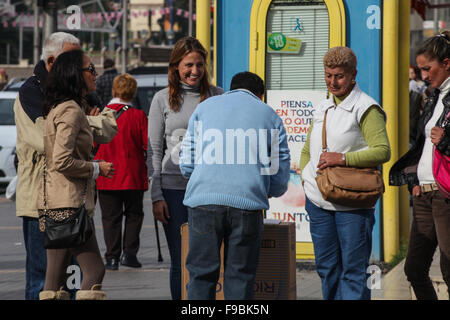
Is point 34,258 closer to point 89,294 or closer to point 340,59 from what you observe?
point 89,294

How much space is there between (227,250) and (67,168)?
0.94 m

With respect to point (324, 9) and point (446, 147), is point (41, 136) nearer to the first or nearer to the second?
point (446, 147)

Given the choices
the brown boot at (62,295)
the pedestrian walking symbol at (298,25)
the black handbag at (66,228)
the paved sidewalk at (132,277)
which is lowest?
the paved sidewalk at (132,277)

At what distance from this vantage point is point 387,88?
8.21 m

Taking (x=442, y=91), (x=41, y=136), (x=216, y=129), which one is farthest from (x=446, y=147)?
(x=41, y=136)

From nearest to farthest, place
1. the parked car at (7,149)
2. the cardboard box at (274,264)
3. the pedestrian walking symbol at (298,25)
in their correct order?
the cardboard box at (274,264)
the pedestrian walking symbol at (298,25)
the parked car at (7,149)

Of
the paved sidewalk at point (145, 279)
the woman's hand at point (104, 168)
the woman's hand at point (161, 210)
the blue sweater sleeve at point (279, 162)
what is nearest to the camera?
the blue sweater sleeve at point (279, 162)

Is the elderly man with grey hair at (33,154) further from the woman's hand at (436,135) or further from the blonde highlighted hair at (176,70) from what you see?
the woman's hand at (436,135)

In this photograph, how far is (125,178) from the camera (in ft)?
29.0

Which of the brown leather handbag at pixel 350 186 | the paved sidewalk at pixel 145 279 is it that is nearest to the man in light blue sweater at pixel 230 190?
the brown leather handbag at pixel 350 186

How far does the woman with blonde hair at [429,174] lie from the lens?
16.9ft

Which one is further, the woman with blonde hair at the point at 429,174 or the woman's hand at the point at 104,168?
the woman with blonde hair at the point at 429,174

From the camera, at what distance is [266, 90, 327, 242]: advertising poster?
828 cm
